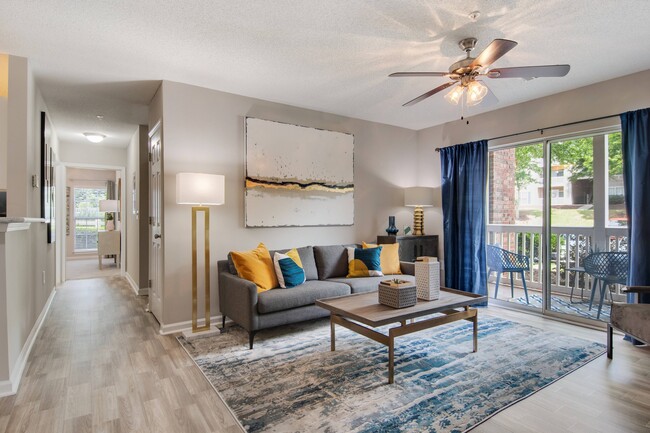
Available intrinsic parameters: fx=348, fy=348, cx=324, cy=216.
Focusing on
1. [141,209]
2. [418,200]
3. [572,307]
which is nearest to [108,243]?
[141,209]

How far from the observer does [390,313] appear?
2.59 m

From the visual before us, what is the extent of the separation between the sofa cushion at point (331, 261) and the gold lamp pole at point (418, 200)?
150 centimetres

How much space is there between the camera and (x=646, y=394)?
2.32 m

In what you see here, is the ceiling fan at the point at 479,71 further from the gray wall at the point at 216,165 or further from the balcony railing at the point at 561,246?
the balcony railing at the point at 561,246

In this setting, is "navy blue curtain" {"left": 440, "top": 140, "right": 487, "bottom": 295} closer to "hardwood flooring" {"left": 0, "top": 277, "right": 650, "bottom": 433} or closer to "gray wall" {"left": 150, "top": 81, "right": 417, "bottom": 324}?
"gray wall" {"left": 150, "top": 81, "right": 417, "bottom": 324}

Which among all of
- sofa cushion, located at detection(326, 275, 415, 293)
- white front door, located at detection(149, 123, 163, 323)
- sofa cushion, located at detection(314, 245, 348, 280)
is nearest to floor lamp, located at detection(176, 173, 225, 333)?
white front door, located at detection(149, 123, 163, 323)

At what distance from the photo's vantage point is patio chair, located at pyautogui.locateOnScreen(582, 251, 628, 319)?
362 cm

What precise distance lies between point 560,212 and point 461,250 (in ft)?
4.14

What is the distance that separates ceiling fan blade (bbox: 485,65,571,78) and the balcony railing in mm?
2241

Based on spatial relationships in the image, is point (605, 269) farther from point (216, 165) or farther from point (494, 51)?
point (216, 165)

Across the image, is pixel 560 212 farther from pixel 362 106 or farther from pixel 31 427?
pixel 31 427

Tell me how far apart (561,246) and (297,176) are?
3.29 metres

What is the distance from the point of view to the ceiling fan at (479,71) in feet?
7.23

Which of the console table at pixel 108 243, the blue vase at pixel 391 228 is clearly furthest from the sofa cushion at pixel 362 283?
the console table at pixel 108 243
